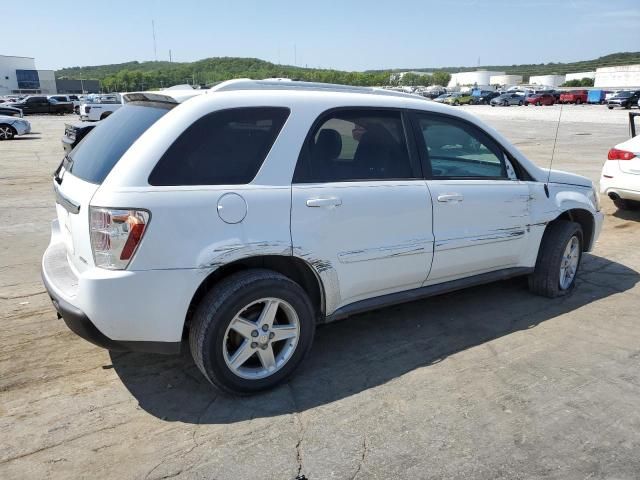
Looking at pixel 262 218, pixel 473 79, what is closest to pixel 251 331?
pixel 262 218

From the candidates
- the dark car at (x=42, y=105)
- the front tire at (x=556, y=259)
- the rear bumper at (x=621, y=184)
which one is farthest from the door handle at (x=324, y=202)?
the dark car at (x=42, y=105)

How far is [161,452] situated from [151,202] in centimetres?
129

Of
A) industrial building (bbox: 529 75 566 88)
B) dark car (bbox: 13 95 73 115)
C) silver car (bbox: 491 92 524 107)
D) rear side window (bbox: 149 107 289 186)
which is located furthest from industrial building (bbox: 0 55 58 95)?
rear side window (bbox: 149 107 289 186)

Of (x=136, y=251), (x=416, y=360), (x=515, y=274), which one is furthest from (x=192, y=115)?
(x=515, y=274)

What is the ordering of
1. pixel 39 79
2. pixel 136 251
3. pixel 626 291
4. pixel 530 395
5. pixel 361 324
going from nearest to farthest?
1. pixel 136 251
2. pixel 530 395
3. pixel 361 324
4. pixel 626 291
5. pixel 39 79

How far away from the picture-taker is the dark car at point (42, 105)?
47.0 m

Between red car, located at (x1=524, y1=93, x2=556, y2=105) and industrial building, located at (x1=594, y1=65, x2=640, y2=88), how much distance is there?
50.1 meters

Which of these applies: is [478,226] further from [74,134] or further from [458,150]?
[74,134]

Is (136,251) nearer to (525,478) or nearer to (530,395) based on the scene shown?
(525,478)

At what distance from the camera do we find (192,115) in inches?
120

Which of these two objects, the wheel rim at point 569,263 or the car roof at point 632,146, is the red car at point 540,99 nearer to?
the car roof at point 632,146

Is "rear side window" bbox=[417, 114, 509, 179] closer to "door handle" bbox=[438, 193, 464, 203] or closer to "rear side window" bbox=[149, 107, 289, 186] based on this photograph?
"door handle" bbox=[438, 193, 464, 203]

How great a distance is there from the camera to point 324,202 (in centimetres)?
331

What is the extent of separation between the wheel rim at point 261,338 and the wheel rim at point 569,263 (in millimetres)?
2790
